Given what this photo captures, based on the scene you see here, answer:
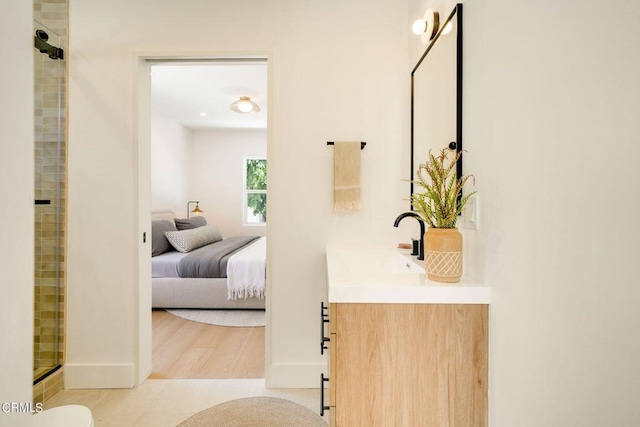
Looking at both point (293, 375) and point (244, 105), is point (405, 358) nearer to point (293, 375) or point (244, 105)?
point (293, 375)

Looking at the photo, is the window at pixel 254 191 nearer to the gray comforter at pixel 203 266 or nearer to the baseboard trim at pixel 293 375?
the gray comforter at pixel 203 266

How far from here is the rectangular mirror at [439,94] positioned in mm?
1358

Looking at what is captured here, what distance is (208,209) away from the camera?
659 cm

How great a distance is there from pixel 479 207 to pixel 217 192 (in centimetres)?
604

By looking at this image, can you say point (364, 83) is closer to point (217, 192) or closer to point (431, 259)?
point (431, 259)

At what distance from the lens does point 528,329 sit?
90 cm

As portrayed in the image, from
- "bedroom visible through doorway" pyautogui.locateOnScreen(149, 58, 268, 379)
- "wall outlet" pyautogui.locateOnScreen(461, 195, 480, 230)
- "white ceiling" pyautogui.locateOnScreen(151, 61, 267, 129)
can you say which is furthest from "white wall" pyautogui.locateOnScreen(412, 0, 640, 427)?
"white ceiling" pyautogui.locateOnScreen(151, 61, 267, 129)

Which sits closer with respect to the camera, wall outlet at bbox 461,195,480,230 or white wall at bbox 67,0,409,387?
wall outlet at bbox 461,195,480,230

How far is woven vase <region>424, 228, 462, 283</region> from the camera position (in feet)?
3.76

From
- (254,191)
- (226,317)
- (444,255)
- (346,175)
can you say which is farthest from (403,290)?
(254,191)

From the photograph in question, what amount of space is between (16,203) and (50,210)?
130cm

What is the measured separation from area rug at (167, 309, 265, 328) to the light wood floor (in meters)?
0.09

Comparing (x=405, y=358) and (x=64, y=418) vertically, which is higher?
(x=405, y=358)

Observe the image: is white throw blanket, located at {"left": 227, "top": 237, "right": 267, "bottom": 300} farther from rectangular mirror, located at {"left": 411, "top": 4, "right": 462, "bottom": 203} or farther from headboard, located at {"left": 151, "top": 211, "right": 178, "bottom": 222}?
rectangular mirror, located at {"left": 411, "top": 4, "right": 462, "bottom": 203}
